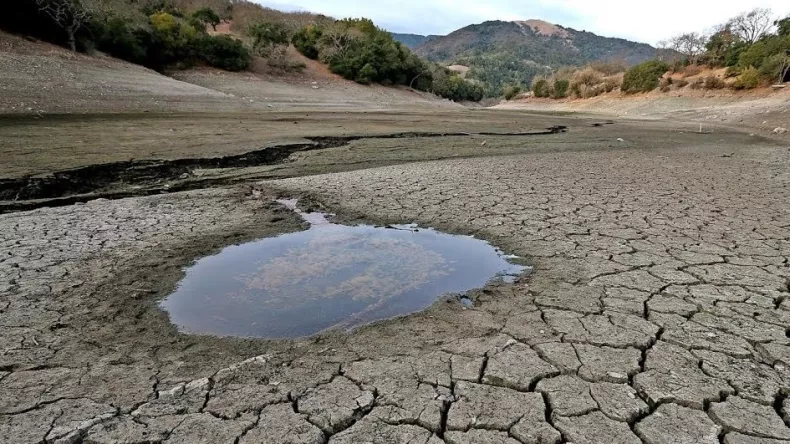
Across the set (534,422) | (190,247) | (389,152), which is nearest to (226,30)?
(389,152)

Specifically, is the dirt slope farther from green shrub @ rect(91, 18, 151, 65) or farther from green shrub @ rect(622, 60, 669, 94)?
green shrub @ rect(91, 18, 151, 65)

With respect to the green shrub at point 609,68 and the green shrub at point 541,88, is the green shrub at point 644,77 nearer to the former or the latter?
the green shrub at point 609,68

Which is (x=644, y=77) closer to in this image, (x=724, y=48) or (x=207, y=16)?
(x=724, y=48)

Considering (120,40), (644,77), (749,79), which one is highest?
(644,77)

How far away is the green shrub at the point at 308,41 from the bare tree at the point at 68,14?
762 inches

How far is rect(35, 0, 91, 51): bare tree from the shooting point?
21906mm

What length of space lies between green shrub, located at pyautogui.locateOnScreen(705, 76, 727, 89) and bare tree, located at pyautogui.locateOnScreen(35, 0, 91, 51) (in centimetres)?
3512

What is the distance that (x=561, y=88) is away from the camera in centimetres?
4753

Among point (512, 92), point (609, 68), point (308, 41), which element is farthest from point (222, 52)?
point (512, 92)

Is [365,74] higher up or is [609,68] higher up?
[609,68]

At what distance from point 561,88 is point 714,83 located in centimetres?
1861

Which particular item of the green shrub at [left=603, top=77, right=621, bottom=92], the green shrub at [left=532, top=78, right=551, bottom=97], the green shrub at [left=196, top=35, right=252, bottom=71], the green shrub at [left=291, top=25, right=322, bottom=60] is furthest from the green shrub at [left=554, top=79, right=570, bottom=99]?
the green shrub at [left=196, top=35, right=252, bottom=71]

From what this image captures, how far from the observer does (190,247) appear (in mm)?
4164

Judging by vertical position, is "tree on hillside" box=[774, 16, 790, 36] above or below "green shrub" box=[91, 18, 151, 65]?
above
